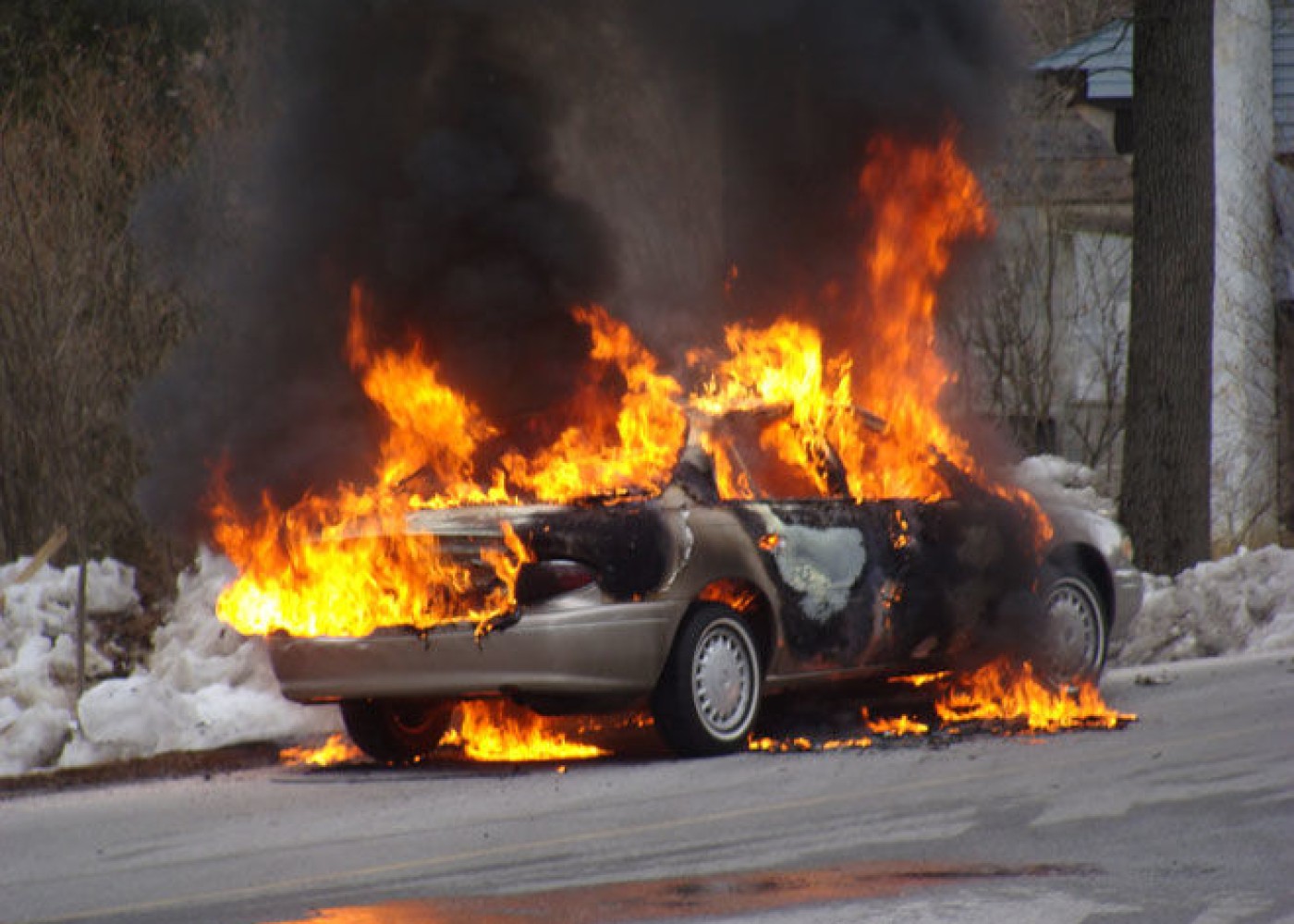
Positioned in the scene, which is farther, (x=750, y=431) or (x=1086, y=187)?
(x=1086, y=187)

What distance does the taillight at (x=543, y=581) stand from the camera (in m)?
10.2

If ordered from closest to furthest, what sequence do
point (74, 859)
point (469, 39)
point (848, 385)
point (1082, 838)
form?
point (1082, 838) < point (74, 859) < point (848, 385) < point (469, 39)

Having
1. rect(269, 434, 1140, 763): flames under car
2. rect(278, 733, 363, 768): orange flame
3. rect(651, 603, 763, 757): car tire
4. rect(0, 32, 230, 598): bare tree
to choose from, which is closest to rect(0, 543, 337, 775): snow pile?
rect(278, 733, 363, 768): orange flame

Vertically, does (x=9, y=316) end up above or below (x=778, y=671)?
above

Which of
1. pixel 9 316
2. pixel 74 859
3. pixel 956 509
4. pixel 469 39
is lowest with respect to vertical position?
pixel 74 859

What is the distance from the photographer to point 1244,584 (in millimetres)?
16484

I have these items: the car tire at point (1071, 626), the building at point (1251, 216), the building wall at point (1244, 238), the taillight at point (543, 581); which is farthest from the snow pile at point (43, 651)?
the building wall at point (1244, 238)

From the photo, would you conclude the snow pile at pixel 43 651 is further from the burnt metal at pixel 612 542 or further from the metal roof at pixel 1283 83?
the metal roof at pixel 1283 83

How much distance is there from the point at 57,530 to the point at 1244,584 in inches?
329

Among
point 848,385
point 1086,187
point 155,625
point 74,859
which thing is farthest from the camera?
point 1086,187

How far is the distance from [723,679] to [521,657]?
3.40 feet

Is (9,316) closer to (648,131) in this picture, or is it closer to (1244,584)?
(648,131)

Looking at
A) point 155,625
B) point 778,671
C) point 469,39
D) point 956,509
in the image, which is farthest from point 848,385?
point 155,625

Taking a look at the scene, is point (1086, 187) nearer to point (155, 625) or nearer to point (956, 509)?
point (155, 625)
